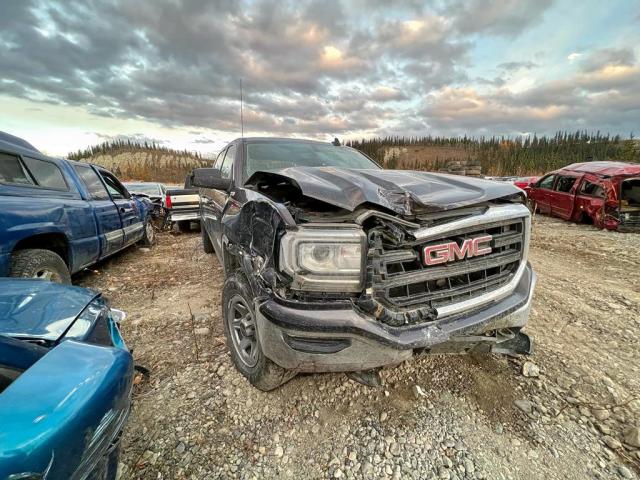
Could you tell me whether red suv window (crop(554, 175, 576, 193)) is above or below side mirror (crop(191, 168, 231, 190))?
below

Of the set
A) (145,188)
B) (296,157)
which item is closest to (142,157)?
(145,188)

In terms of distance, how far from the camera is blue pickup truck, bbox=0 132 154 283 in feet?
9.23

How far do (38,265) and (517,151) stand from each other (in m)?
82.2

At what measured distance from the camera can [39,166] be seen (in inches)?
139

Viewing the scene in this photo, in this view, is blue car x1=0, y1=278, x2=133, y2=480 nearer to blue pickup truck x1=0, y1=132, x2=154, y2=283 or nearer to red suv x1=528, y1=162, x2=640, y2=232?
blue pickup truck x1=0, y1=132, x2=154, y2=283

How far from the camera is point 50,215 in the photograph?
10.6ft

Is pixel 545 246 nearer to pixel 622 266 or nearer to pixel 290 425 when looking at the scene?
pixel 622 266

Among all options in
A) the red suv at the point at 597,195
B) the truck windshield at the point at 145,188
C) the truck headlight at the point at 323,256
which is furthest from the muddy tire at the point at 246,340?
the truck windshield at the point at 145,188

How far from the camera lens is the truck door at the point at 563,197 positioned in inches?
347

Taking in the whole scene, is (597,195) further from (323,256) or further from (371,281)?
(323,256)

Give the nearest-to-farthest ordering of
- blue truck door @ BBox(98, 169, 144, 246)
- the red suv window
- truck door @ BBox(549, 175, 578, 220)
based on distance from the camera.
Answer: blue truck door @ BBox(98, 169, 144, 246), truck door @ BBox(549, 175, 578, 220), the red suv window

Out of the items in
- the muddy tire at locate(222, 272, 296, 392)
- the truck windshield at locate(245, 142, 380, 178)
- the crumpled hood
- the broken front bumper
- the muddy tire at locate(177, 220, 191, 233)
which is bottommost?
the muddy tire at locate(177, 220, 191, 233)

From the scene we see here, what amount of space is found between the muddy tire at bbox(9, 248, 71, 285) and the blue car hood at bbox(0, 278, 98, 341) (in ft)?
4.69

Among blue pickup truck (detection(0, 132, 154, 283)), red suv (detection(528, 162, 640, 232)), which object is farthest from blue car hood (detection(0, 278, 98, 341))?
red suv (detection(528, 162, 640, 232))
